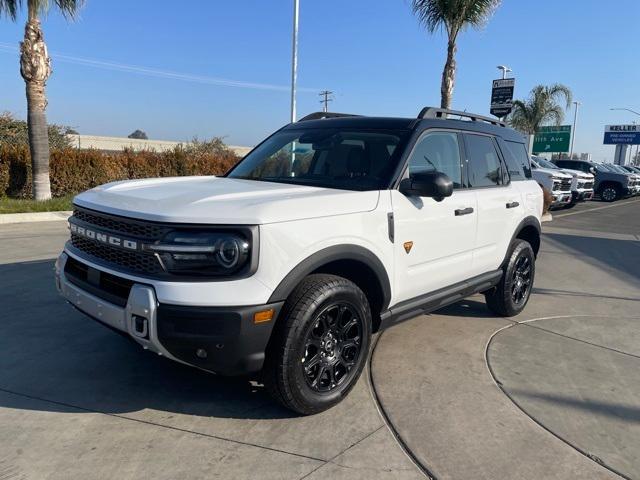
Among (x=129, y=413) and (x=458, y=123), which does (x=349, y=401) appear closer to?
(x=129, y=413)

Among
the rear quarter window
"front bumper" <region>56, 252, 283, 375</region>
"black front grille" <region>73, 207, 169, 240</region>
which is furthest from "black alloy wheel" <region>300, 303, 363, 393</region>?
the rear quarter window

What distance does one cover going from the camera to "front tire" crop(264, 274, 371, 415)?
A: 2936 millimetres

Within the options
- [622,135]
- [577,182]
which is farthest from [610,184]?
[622,135]

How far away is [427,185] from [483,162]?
153cm

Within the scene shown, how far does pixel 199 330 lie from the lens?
8.79ft

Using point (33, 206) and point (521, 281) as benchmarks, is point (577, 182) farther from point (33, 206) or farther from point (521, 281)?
point (33, 206)

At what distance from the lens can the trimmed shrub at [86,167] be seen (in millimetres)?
13781

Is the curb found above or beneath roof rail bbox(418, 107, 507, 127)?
beneath

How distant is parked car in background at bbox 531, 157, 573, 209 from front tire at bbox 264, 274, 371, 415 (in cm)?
1561

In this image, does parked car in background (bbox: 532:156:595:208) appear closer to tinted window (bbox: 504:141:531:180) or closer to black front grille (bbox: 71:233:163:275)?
tinted window (bbox: 504:141:531:180)

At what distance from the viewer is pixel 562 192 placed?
17.9 m

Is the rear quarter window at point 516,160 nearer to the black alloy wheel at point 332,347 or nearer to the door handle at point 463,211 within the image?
the door handle at point 463,211

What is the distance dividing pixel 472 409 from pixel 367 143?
2055 millimetres

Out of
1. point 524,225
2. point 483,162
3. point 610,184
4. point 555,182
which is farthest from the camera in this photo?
point 610,184
